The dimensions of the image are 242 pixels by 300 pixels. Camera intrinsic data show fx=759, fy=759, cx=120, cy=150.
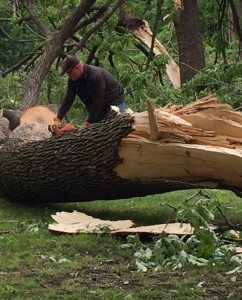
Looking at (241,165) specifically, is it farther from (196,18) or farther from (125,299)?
(196,18)

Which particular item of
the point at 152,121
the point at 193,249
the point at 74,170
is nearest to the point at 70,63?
the point at 74,170

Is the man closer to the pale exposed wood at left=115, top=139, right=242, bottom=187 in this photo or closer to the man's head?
the man's head

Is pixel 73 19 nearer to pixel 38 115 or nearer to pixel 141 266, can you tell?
pixel 38 115

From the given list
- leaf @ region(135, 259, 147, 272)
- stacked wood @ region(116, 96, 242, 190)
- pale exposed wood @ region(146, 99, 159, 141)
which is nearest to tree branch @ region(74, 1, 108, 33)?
stacked wood @ region(116, 96, 242, 190)

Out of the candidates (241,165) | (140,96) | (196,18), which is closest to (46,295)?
(241,165)

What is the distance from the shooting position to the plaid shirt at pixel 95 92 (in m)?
8.45

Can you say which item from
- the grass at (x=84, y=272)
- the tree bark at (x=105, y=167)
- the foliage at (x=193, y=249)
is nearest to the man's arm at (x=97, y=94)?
the tree bark at (x=105, y=167)

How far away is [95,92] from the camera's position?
27.8ft

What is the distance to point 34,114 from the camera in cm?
A: 1174

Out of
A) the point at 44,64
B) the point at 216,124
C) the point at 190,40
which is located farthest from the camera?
the point at 190,40

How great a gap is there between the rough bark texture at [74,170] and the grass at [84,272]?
0.40 metres

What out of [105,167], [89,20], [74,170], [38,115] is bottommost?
[38,115]

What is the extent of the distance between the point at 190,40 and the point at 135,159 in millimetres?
7876

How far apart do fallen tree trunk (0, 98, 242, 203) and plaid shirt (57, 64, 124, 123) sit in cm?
85
